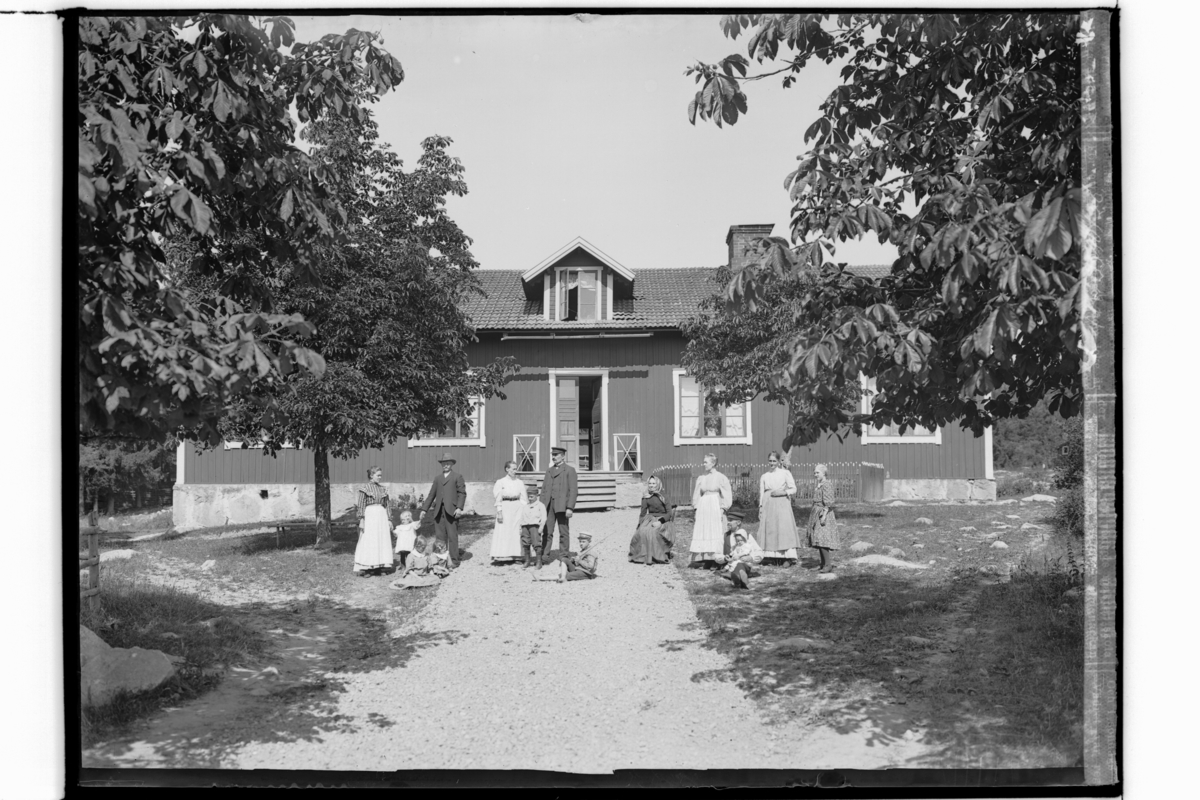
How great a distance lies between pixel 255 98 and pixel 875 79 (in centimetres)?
347

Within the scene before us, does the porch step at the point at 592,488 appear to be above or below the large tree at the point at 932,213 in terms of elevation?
below

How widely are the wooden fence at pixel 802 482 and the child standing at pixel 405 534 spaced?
177 centimetres

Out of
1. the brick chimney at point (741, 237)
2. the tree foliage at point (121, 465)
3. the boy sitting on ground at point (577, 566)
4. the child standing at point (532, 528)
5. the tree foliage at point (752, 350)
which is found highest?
the brick chimney at point (741, 237)

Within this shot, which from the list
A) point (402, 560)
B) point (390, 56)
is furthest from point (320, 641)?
point (390, 56)

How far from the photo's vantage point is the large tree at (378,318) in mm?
4602

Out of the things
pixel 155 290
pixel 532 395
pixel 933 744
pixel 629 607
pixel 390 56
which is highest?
pixel 390 56

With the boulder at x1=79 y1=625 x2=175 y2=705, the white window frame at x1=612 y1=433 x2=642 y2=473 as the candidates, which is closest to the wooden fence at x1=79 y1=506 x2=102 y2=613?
the boulder at x1=79 y1=625 x2=175 y2=705

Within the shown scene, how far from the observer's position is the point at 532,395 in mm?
5988

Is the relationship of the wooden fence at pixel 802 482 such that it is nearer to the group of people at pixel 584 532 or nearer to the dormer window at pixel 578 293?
the group of people at pixel 584 532

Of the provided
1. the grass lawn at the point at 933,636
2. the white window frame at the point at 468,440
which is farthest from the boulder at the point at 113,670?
the grass lawn at the point at 933,636

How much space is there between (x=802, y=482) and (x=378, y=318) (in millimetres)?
3315

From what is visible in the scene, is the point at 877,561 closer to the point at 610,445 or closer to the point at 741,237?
the point at 610,445

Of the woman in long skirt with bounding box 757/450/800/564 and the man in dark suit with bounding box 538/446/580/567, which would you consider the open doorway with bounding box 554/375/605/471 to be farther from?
the woman in long skirt with bounding box 757/450/800/564

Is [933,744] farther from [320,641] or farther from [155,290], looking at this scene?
[155,290]
